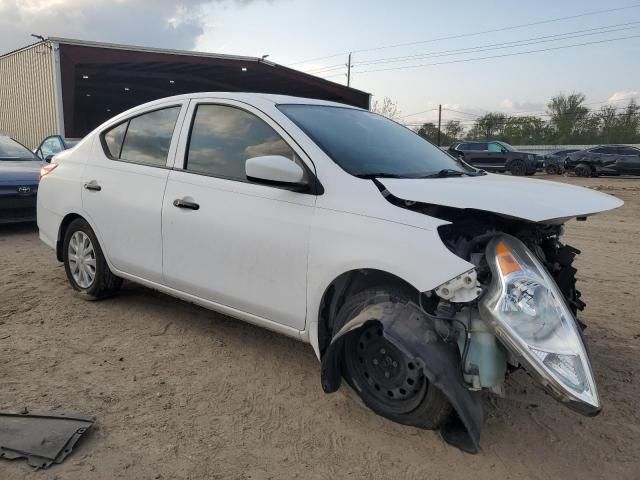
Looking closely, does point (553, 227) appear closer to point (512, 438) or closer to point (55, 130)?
point (512, 438)

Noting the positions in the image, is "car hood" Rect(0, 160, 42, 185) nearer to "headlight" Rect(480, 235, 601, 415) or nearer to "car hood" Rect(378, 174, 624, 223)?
"car hood" Rect(378, 174, 624, 223)

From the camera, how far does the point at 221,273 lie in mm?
3414

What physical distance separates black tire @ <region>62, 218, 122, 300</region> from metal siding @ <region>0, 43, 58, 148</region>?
18.1 meters

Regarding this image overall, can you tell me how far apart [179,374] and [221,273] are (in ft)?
2.29

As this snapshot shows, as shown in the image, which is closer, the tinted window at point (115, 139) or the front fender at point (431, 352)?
the front fender at point (431, 352)

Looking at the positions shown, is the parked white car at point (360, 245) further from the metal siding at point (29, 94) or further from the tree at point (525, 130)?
the tree at point (525, 130)

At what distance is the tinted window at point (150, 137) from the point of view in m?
4.01

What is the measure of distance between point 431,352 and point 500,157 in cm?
2400

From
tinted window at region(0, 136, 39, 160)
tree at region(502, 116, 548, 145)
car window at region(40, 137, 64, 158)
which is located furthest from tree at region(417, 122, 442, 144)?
tinted window at region(0, 136, 39, 160)

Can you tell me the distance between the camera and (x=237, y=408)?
3.01 meters

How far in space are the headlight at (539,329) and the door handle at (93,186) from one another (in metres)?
3.23

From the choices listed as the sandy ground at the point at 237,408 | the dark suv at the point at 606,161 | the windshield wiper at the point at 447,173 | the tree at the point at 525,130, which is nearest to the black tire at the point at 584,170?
the dark suv at the point at 606,161

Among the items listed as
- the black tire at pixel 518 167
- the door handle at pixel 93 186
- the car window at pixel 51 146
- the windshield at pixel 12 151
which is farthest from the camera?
the black tire at pixel 518 167

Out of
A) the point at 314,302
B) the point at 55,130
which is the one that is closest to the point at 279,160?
the point at 314,302
